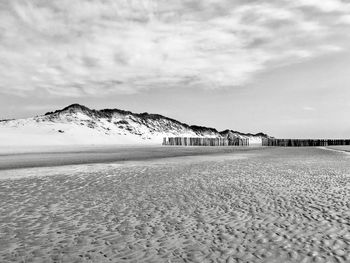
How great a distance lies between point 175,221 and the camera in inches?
280

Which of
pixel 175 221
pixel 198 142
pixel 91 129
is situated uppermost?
pixel 91 129

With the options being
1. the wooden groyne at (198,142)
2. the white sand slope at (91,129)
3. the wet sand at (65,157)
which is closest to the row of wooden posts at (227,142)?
the wooden groyne at (198,142)

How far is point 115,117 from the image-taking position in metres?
117

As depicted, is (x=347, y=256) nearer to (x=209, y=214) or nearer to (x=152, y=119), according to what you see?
(x=209, y=214)

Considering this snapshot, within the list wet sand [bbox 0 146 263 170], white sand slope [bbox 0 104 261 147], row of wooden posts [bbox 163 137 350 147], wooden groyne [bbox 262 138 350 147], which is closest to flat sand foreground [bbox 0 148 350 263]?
wet sand [bbox 0 146 263 170]

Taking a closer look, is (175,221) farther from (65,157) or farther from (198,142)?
(198,142)

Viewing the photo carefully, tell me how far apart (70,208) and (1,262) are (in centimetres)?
369

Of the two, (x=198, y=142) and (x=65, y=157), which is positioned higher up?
(x=198, y=142)

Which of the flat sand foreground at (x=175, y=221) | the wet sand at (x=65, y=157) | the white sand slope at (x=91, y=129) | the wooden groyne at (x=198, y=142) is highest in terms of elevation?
the white sand slope at (x=91, y=129)

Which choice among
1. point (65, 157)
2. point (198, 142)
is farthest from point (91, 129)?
point (65, 157)

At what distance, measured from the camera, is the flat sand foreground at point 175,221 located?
5.11m

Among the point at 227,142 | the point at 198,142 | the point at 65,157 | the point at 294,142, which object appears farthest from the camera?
the point at 227,142

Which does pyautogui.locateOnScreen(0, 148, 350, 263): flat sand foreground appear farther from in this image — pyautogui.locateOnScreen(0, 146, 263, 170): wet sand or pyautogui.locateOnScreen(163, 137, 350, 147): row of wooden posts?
pyautogui.locateOnScreen(163, 137, 350, 147): row of wooden posts

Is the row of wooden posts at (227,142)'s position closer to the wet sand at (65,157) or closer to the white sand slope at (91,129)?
the white sand slope at (91,129)
